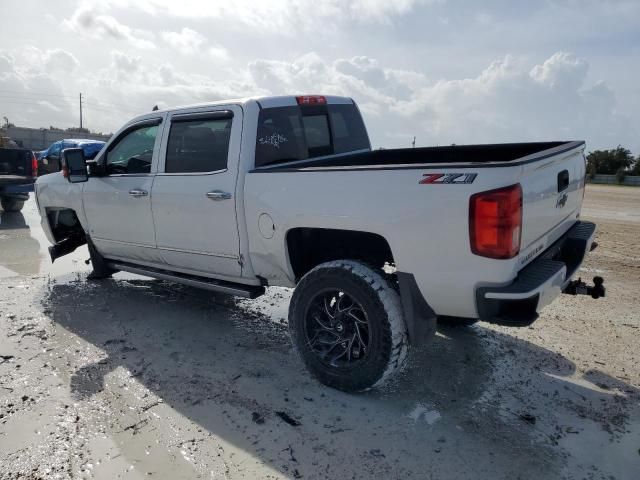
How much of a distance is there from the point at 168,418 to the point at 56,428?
635 mm

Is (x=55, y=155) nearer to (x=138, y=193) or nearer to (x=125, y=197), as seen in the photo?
(x=125, y=197)

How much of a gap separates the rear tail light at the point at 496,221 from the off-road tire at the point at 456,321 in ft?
5.11

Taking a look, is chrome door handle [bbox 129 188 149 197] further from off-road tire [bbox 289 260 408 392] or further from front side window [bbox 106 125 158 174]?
off-road tire [bbox 289 260 408 392]

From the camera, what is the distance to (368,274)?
10.5ft

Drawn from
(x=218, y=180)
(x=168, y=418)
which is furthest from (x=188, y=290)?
(x=168, y=418)

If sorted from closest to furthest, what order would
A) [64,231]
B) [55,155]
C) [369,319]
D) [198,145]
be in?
[369,319] < [198,145] < [64,231] < [55,155]

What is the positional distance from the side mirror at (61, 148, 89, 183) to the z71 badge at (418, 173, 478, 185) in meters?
3.74

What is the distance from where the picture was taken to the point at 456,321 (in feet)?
14.2

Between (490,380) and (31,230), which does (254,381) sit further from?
(31,230)

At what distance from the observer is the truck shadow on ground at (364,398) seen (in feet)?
8.87

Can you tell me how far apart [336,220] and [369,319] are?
0.67 metres

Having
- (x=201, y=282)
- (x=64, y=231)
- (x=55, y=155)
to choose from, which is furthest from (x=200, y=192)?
(x=55, y=155)

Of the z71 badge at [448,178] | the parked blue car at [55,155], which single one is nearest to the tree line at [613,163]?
the parked blue car at [55,155]

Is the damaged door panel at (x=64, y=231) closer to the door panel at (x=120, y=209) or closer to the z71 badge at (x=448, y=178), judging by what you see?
the door panel at (x=120, y=209)
